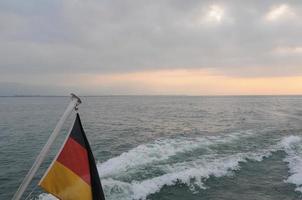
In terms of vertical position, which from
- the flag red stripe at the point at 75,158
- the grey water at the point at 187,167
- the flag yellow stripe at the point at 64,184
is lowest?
the grey water at the point at 187,167

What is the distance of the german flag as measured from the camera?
5348 mm

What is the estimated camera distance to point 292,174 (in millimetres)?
19594

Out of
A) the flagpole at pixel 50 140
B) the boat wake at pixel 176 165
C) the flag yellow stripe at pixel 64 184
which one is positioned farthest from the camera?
the boat wake at pixel 176 165

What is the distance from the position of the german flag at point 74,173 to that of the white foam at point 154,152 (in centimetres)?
1273

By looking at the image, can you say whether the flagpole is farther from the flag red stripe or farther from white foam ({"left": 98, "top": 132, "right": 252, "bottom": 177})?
white foam ({"left": 98, "top": 132, "right": 252, "bottom": 177})

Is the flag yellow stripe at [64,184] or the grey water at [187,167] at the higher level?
the flag yellow stripe at [64,184]

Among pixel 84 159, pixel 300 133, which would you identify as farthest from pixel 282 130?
pixel 84 159

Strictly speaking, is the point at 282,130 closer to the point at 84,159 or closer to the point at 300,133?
the point at 300,133

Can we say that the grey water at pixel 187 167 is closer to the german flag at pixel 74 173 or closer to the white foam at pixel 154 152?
the white foam at pixel 154 152

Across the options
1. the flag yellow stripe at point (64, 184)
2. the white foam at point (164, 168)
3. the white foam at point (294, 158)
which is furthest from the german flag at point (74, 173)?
the white foam at point (294, 158)

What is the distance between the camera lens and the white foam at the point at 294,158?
18.3 m

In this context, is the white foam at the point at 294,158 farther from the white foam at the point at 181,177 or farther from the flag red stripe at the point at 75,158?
the flag red stripe at the point at 75,158

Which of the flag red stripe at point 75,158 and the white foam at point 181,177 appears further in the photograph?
the white foam at point 181,177

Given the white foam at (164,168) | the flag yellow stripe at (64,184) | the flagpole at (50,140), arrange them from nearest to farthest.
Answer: the flagpole at (50,140), the flag yellow stripe at (64,184), the white foam at (164,168)
